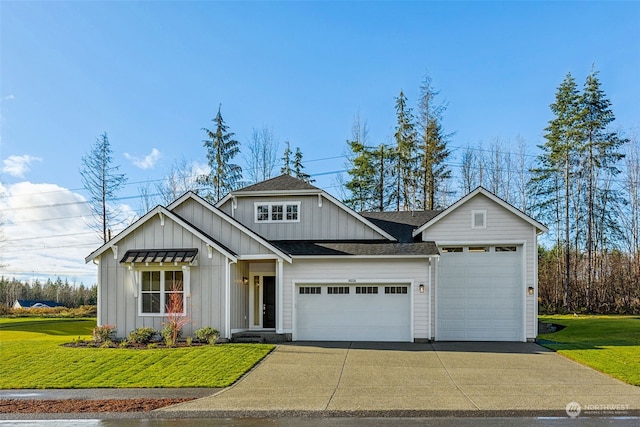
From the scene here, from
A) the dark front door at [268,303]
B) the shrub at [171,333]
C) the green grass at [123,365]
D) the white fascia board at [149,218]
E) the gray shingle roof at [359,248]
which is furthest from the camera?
the dark front door at [268,303]

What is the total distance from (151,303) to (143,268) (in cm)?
120

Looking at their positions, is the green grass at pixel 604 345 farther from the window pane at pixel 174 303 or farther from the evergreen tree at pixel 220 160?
the evergreen tree at pixel 220 160

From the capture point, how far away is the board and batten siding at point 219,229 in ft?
54.8

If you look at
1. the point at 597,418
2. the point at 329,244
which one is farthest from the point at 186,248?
the point at 597,418


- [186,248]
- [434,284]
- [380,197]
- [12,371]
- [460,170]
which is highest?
[460,170]

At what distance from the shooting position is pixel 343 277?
54.3 feet

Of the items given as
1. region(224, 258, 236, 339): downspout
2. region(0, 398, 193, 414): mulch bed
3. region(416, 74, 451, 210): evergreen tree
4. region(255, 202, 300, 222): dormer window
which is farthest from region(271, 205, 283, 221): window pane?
region(416, 74, 451, 210): evergreen tree

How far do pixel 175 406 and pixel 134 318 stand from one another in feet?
28.5

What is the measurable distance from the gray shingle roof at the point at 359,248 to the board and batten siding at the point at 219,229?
1.24 metres

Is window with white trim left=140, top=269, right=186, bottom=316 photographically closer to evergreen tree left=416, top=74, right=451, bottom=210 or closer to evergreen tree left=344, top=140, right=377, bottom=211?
evergreen tree left=344, top=140, right=377, bottom=211

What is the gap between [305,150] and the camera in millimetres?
35062

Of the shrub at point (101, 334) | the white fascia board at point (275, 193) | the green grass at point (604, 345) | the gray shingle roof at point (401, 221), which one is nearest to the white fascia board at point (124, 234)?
the shrub at point (101, 334)

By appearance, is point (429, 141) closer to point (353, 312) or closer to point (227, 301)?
point (353, 312)

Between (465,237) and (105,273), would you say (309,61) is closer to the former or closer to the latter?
(465,237)
